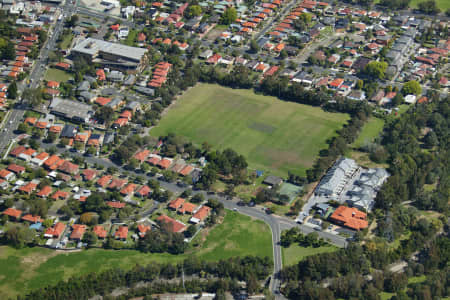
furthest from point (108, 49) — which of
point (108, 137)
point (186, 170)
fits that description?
point (186, 170)

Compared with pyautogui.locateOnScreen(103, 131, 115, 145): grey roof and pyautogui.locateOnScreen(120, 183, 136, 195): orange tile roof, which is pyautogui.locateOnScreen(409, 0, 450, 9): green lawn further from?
pyautogui.locateOnScreen(120, 183, 136, 195): orange tile roof

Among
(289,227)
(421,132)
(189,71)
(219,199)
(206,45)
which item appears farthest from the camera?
(206,45)

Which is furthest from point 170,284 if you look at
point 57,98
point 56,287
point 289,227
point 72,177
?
point 57,98

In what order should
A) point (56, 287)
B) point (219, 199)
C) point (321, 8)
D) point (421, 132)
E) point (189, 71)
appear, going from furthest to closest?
point (321, 8) < point (189, 71) < point (421, 132) < point (219, 199) < point (56, 287)

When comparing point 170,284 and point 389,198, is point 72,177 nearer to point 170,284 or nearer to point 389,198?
point 170,284

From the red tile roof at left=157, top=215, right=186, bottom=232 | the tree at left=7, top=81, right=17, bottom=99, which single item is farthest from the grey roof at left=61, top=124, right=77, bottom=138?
the red tile roof at left=157, top=215, right=186, bottom=232

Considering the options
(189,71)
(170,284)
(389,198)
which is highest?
(189,71)

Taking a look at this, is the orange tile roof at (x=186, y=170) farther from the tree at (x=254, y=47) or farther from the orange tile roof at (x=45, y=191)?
the tree at (x=254, y=47)
